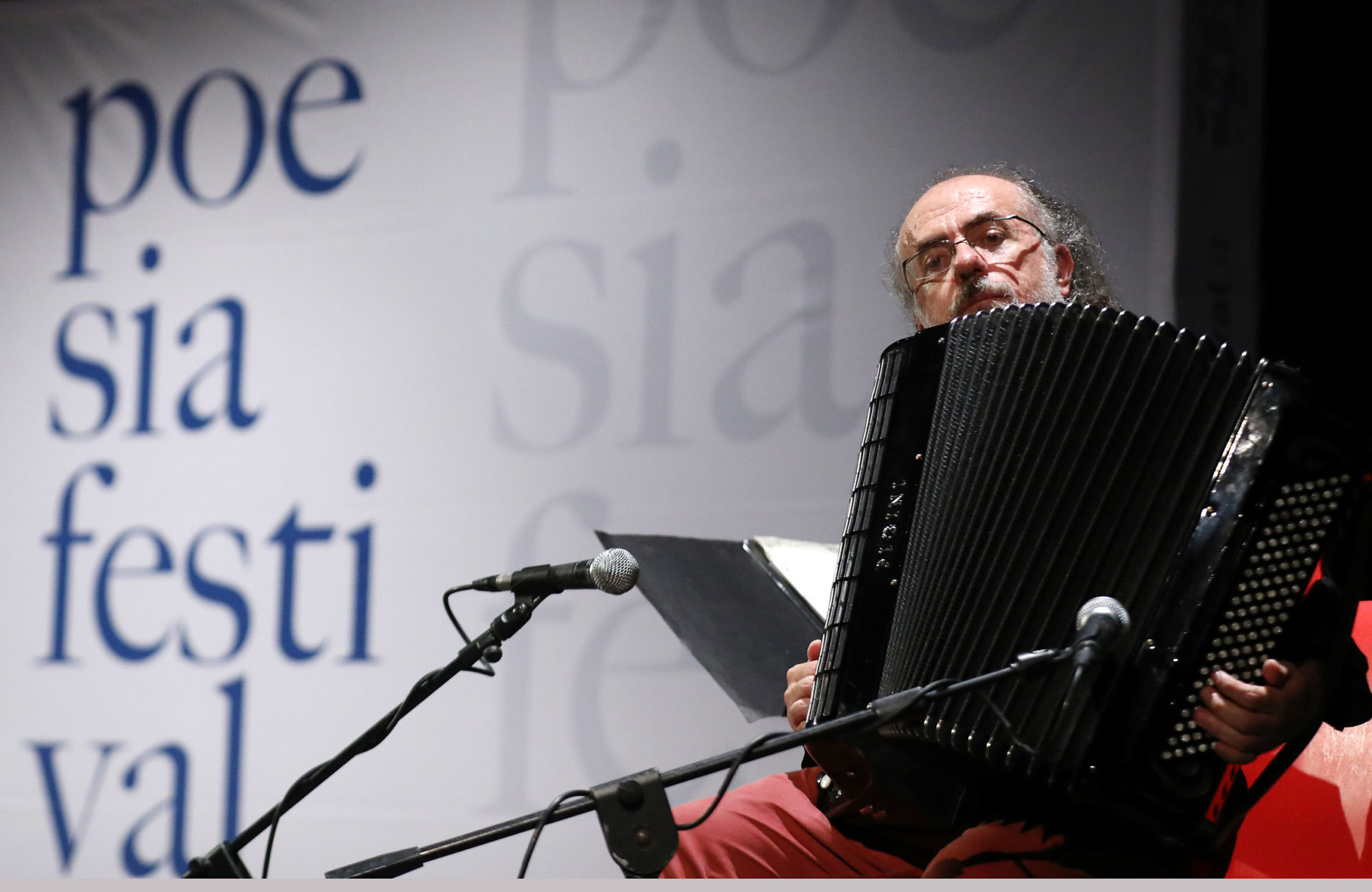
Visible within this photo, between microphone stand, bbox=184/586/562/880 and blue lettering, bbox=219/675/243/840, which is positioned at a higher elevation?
microphone stand, bbox=184/586/562/880

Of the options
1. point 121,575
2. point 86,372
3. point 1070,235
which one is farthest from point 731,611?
point 86,372

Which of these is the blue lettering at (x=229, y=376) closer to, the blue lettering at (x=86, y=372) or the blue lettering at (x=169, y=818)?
the blue lettering at (x=86, y=372)

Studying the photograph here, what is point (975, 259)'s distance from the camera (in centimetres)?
214

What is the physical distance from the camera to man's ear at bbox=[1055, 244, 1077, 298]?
7.27 ft

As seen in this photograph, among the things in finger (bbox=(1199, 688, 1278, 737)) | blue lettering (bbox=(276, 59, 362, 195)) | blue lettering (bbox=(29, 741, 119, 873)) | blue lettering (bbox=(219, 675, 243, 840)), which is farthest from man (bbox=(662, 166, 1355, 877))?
blue lettering (bbox=(29, 741, 119, 873))

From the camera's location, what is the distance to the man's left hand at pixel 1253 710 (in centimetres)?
114

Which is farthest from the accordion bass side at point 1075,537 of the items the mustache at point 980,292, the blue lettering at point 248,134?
the blue lettering at point 248,134

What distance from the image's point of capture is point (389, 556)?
3.07m

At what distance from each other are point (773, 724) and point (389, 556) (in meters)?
1.03

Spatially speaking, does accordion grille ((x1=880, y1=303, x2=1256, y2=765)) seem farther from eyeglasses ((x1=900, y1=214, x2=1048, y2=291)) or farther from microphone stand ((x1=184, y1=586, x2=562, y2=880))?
eyeglasses ((x1=900, y1=214, x2=1048, y2=291))

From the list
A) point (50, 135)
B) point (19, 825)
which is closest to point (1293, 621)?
point (19, 825)

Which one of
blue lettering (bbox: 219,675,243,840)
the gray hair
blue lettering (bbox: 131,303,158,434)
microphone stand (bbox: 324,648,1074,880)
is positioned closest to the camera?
microphone stand (bbox: 324,648,1074,880)

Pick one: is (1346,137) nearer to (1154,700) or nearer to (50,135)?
(1154,700)

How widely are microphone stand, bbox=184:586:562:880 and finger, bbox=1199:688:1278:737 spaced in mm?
706
